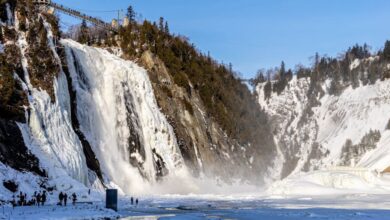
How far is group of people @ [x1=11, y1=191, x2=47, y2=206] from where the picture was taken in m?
35.0

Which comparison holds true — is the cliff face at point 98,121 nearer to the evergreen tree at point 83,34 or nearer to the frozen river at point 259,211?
the frozen river at point 259,211

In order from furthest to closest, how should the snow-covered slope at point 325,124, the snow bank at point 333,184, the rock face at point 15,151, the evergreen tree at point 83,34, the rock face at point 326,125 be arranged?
the snow-covered slope at point 325,124, the rock face at point 326,125, the evergreen tree at point 83,34, the snow bank at point 333,184, the rock face at point 15,151

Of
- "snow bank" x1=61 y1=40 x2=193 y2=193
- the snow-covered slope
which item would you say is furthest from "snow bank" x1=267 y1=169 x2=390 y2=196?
the snow-covered slope

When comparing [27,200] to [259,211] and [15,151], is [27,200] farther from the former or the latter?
[259,211]

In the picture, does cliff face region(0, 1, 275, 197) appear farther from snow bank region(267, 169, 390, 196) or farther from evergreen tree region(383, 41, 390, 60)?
evergreen tree region(383, 41, 390, 60)

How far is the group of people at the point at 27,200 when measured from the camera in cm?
3504

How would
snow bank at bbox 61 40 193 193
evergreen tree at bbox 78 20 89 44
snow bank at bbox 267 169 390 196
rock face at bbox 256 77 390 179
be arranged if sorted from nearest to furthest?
1. snow bank at bbox 61 40 193 193
2. snow bank at bbox 267 169 390 196
3. evergreen tree at bbox 78 20 89 44
4. rock face at bbox 256 77 390 179

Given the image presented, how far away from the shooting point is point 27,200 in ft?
121

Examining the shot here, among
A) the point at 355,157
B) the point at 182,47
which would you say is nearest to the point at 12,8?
the point at 182,47


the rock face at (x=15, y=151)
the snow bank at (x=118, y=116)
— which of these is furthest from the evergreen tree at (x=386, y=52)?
the rock face at (x=15, y=151)

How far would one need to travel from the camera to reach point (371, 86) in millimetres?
142625

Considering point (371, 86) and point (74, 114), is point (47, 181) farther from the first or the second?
point (371, 86)

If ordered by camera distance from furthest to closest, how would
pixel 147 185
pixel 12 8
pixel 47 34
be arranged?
pixel 147 185 → pixel 47 34 → pixel 12 8

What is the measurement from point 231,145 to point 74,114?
4866cm
